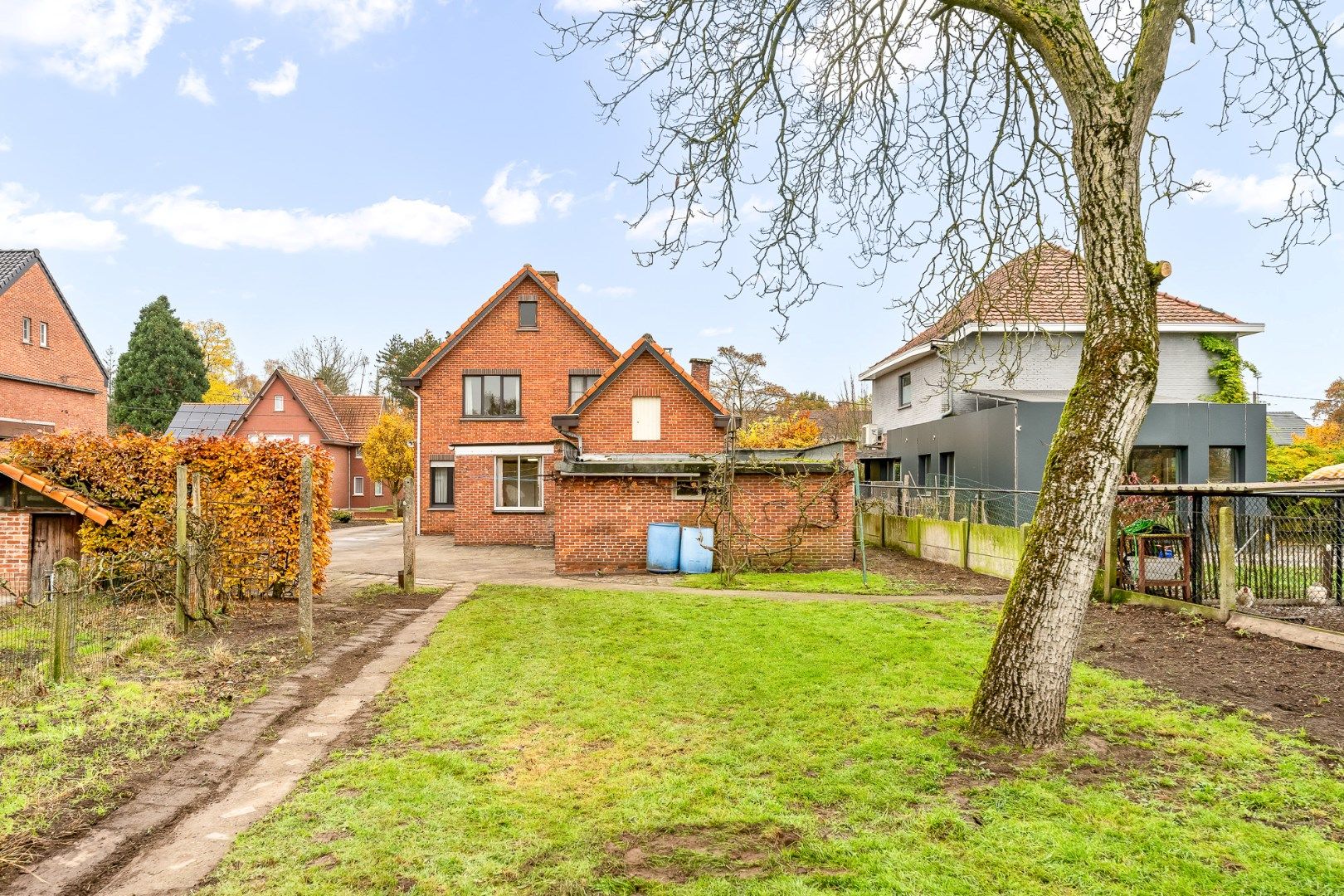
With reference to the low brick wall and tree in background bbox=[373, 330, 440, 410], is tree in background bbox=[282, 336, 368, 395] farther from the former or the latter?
the low brick wall

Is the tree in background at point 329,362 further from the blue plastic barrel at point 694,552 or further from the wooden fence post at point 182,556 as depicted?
the wooden fence post at point 182,556

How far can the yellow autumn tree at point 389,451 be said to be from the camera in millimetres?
34656

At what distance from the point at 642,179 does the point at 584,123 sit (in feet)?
4.00

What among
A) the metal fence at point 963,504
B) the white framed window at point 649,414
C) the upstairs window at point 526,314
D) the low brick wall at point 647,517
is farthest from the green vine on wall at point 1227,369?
the upstairs window at point 526,314

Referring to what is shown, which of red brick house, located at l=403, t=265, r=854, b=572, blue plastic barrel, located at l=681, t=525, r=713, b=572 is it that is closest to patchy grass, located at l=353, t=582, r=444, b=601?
blue plastic barrel, located at l=681, t=525, r=713, b=572

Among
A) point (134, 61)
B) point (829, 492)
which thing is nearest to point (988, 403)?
point (829, 492)

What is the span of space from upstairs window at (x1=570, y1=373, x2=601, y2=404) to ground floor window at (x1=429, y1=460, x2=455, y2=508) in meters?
4.57

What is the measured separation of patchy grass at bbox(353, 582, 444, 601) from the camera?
1170 cm

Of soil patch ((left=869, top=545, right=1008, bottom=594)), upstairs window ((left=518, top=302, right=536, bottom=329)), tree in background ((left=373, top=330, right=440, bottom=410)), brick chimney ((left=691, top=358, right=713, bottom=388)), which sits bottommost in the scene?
soil patch ((left=869, top=545, right=1008, bottom=594))

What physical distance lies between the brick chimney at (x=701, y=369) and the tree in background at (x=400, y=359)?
32.6 metres

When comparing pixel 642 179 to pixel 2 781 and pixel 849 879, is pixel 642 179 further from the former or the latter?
pixel 2 781

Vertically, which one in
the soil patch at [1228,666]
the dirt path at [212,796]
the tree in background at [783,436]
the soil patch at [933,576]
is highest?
the tree in background at [783,436]

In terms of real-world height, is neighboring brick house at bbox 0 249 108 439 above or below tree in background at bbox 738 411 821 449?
above

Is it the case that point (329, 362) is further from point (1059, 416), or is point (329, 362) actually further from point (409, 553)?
point (1059, 416)
